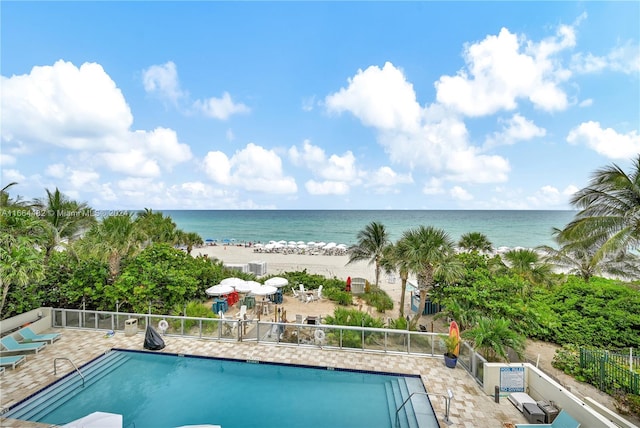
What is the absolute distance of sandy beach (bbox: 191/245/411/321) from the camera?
16.8 m

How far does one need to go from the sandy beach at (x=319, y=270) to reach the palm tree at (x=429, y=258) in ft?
13.0

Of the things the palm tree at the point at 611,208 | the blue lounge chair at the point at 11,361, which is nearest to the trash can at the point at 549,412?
the palm tree at the point at 611,208

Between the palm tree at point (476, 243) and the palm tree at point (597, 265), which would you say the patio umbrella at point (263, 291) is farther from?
the palm tree at point (597, 265)

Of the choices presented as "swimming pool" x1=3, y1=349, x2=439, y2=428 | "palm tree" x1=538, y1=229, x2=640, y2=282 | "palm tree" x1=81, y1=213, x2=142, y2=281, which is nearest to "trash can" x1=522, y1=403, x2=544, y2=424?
"swimming pool" x1=3, y1=349, x2=439, y2=428

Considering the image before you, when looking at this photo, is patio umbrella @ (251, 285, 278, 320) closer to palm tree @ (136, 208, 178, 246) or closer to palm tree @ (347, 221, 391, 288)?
palm tree @ (347, 221, 391, 288)

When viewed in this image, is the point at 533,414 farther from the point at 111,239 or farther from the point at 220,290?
the point at 111,239

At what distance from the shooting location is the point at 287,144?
5406 cm

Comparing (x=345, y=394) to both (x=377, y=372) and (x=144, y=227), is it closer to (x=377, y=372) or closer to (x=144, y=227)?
(x=377, y=372)

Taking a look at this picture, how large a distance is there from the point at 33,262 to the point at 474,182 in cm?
8739

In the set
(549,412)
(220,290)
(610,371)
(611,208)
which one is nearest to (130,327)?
(220,290)

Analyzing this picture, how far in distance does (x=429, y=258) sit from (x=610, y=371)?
6.30m

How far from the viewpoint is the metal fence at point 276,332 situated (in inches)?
393

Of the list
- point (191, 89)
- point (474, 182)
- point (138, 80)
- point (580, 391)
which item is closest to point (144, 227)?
point (138, 80)

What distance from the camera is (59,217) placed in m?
14.3
